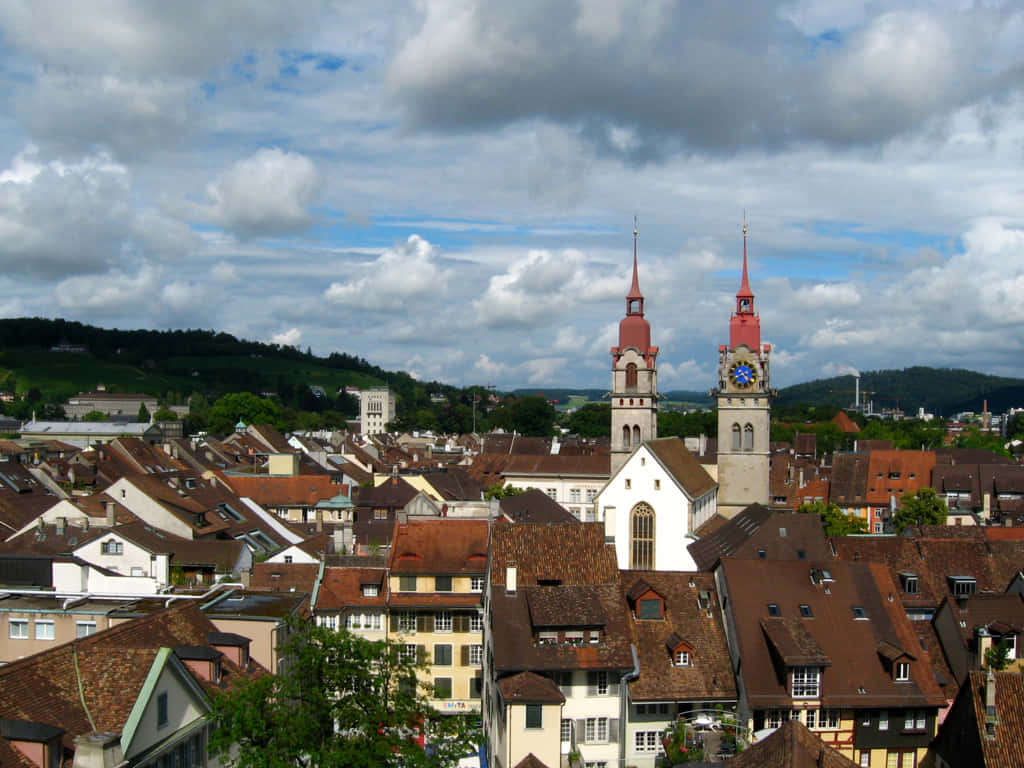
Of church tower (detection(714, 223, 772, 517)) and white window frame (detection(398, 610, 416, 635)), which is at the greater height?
church tower (detection(714, 223, 772, 517))

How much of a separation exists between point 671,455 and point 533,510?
38.3 ft

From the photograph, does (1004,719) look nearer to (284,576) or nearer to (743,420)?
(284,576)

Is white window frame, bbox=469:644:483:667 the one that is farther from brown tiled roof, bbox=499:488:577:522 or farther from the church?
brown tiled roof, bbox=499:488:577:522

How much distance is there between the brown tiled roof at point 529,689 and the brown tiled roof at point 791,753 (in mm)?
8209

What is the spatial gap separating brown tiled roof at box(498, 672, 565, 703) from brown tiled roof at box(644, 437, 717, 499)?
34.8 metres

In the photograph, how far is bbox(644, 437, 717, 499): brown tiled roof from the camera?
70500mm

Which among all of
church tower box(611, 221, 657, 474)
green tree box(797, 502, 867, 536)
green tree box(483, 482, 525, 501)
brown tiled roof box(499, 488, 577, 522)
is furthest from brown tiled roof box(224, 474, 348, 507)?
green tree box(797, 502, 867, 536)

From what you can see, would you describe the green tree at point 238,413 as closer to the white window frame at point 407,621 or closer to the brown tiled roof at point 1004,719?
the white window frame at point 407,621

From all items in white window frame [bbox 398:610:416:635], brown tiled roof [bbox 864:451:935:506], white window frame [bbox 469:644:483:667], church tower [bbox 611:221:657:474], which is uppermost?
church tower [bbox 611:221:657:474]

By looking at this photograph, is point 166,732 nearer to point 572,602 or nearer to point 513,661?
point 513,661

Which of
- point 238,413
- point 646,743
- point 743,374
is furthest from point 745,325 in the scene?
point 238,413

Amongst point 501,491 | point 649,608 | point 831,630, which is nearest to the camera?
point 831,630

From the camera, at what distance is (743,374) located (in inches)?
3110

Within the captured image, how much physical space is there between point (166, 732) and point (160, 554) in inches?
1074
